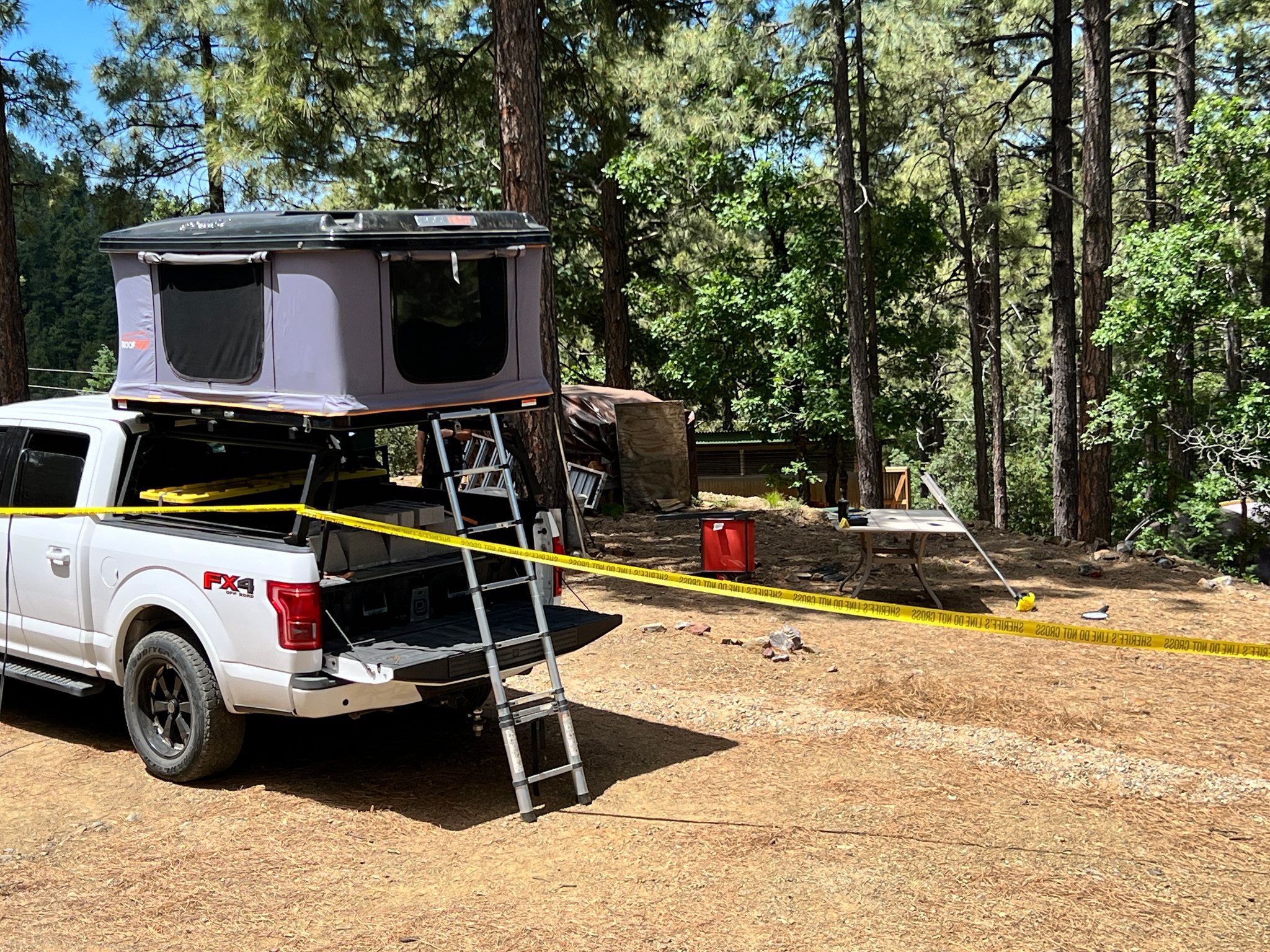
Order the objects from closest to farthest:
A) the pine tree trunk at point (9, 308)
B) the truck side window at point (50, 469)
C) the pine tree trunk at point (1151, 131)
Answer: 1. the truck side window at point (50, 469)
2. the pine tree trunk at point (9, 308)
3. the pine tree trunk at point (1151, 131)

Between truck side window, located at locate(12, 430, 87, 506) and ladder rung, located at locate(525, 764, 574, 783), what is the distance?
312 cm

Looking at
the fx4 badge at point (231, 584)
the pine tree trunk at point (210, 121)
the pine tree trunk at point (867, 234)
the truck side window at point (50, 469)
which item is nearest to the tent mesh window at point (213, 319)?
the truck side window at point (50, 469)

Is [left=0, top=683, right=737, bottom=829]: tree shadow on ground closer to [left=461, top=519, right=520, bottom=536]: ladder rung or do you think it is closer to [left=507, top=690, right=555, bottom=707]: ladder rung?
[left=507, top=690, right=555, bottom=707]: ladder rung

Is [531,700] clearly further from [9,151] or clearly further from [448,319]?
[9,151]

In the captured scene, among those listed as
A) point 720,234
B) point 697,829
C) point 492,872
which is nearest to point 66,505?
point 492,872

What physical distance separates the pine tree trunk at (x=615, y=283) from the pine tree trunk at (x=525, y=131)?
35.9 feet

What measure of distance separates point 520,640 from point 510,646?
0.07 metres

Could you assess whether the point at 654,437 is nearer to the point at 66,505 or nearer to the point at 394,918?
the point at 66,505

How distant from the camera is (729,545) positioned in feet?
39.7

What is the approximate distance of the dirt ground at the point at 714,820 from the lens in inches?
185

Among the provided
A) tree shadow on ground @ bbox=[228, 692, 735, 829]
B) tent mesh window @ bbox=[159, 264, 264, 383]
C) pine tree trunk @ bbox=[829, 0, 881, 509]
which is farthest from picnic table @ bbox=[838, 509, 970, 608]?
pine tree trunk @ bbox=[829, 0, 881, 509]

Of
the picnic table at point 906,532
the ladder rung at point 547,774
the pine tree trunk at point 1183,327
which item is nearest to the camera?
the ladder rung at point 547,774

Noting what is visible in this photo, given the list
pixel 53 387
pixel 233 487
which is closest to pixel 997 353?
pixel 53 387

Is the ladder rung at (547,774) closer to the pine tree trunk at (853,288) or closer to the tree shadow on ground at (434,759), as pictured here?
the tree shadow on ground at (434,759)
